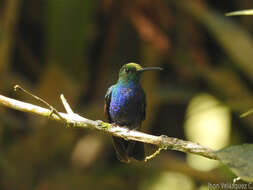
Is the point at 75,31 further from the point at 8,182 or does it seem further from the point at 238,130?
the point at 238,130

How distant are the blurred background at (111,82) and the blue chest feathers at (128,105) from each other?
664 mm

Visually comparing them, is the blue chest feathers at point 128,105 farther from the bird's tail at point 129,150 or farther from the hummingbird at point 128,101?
the bird's tail at point 129,150

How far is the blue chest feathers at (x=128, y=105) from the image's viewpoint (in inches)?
144

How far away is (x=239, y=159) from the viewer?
179cm

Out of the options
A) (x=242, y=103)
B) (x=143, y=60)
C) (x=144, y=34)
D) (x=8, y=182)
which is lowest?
(x=8, y=182)

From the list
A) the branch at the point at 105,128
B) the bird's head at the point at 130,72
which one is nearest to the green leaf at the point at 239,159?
the branch at the point at 105,128

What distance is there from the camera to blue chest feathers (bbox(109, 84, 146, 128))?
144 inches

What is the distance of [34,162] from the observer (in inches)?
173

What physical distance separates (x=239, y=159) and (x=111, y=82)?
3.20 meters

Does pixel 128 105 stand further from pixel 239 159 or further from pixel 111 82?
pixel 239 159

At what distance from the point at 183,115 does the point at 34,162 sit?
2039mm

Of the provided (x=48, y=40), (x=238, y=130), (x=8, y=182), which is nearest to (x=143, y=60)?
(x=48, y=40)

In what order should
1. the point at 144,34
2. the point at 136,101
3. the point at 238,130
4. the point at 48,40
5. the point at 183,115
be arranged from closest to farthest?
1. the point at 136,101
2. the point at 144,34
3. the point at 48,40
4. the point at 238,130
5. the point at 183,115

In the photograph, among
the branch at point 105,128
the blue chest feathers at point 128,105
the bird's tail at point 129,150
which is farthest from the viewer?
the blue chest feathers at point 128,105
